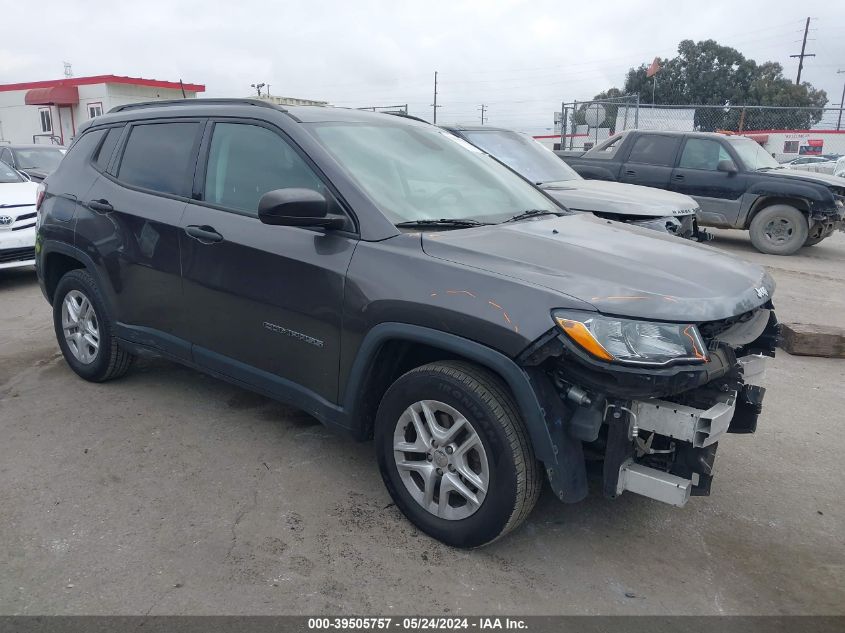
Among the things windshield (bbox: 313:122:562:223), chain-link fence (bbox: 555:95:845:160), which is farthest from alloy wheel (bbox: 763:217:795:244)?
windshield (bbox: 313:122:562:223)

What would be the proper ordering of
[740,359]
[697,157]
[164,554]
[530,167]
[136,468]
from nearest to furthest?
1. [164,554]
2. [740,359]
3. [136,468]
4. [530,167]
5. [697,157]

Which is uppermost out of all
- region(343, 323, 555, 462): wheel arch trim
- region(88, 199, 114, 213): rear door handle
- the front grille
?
region(88, 199, 114, 213): rear door handle

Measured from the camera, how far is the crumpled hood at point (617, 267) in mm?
2598

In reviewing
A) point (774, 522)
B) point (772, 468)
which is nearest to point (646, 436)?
point (774, 522)

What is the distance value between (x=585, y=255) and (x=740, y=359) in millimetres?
874

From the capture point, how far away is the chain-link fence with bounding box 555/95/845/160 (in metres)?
16.3

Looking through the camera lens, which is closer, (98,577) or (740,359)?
(98,577)

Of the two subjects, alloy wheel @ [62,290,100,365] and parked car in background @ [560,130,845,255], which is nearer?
alloy wheel @ [62,290,100,365]

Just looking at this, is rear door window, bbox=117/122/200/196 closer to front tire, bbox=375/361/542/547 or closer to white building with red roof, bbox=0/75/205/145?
front tire, bbox=375/361/542/547

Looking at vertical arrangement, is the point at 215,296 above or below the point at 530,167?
below

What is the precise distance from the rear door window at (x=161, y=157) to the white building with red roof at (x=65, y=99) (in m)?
27.6

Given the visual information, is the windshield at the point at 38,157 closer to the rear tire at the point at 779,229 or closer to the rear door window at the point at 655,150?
the rear door window at the point at 655,150

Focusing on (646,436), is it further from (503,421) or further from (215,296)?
(215,296)

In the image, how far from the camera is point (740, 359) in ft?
10.2
